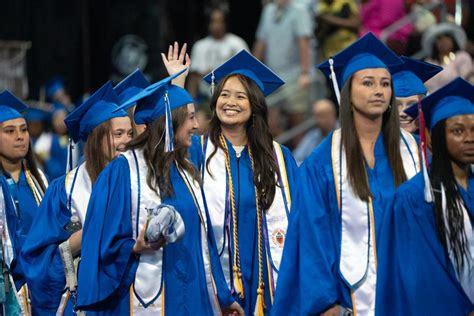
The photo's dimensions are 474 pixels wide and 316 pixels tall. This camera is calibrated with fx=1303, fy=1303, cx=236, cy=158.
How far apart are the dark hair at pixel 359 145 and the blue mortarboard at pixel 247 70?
3.90 feet

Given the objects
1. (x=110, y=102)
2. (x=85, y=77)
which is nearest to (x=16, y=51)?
(x=85, y=77)

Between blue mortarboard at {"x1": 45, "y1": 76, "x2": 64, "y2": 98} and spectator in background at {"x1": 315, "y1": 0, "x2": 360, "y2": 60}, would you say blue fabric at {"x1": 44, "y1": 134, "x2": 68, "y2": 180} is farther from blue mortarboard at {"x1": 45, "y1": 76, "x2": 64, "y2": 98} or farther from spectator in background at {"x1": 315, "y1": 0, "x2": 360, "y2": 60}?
spectator in background at {"x1": 315, "y1": 0, "x2": 360, "y2": 60}

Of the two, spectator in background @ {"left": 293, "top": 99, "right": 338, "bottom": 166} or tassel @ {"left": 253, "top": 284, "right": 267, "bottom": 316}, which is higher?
spectator in background @ {"left": 293, "top": 99, "right": 338, "bottom": 166}

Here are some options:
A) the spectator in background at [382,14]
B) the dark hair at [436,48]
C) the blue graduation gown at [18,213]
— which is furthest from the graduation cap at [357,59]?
the spectator in background at [382,14]

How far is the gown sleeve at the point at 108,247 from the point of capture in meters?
7.02

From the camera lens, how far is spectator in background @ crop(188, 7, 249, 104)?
46.6 feet

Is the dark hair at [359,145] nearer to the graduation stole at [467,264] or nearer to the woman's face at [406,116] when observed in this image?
the graduation stole at [467,264]

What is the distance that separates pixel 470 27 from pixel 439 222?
7785 millimetres

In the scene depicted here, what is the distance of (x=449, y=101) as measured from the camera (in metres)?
7.00

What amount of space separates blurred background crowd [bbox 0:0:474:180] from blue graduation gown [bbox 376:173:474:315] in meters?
5.65

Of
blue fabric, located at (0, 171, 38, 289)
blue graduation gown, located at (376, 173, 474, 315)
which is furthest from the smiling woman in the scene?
blue fabric, located at (0, 171, 38, 289)

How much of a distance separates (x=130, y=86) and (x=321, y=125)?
3.98 metres

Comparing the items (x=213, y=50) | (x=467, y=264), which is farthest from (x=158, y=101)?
(x=213, y=50)

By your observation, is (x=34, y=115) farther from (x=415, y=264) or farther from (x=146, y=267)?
(x=415, y=264)
